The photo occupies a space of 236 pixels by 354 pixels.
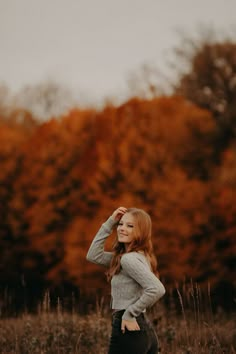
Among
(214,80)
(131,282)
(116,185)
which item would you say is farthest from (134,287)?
(214,80)

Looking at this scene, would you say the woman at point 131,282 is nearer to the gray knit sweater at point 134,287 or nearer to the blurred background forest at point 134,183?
the gray knit sweater at point 134,287

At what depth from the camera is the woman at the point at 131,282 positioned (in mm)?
3570

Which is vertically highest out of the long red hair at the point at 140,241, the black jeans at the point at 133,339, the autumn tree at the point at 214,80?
the autumn tree at the point at 214,80

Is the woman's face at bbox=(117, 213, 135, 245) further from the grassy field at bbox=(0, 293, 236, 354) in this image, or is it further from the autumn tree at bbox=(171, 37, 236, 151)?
the autumn tree at bbox=(171, 37, 236, 151)

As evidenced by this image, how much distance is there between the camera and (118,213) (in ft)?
13.0

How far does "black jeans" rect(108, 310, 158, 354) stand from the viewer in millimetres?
3592

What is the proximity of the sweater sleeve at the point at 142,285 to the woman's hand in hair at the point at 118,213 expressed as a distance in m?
0.38

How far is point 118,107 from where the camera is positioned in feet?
84.0

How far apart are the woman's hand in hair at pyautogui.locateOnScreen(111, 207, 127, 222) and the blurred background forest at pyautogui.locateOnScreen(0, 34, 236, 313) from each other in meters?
14.8

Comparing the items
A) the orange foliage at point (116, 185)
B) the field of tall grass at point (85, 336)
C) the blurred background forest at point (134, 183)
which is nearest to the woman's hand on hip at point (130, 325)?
the field of tall grass at point (85, 336)

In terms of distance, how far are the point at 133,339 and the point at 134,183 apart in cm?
1813

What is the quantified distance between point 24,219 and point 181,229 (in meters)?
7.44

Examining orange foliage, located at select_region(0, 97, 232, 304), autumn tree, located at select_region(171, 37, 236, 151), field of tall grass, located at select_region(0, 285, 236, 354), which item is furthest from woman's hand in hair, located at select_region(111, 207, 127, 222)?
autumn tree, located at select_region(171, 37, 236, 151)

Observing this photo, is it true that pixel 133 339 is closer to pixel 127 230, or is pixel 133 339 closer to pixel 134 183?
pixel 127 230
